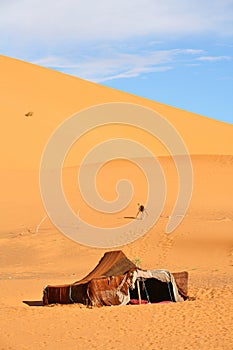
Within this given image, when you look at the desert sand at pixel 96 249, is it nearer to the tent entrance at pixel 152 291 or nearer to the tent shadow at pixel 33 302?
the tent shadow at pixel 33 302

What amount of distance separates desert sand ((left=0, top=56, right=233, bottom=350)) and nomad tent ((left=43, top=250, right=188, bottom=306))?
0.30m

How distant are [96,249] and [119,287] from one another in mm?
8204

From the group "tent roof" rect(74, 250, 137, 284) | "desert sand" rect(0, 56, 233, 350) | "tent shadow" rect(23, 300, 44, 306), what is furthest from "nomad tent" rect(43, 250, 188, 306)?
"tent shadow" rect(23, 300, 44, 306)

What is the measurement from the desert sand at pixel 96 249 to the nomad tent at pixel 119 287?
30 centimetres

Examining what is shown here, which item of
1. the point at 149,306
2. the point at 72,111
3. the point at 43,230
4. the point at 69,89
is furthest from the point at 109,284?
the point at 69,89

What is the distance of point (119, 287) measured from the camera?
15406 mm

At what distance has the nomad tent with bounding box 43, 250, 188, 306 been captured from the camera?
15.3 m

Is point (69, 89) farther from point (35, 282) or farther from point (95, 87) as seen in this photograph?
point (35, 282)

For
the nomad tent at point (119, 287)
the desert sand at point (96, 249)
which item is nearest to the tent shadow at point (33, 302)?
the desert sand at point (96, 249)

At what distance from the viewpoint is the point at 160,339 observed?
12.1 m

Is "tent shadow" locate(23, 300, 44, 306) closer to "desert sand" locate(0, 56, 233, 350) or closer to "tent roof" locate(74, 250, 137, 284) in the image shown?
"desert sand" locate(0, 56, 233, 350)

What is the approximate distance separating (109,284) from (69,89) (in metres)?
42.1

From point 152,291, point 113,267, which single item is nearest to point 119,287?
point 113,267

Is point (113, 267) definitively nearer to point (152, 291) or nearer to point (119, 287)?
point (119, 287)
